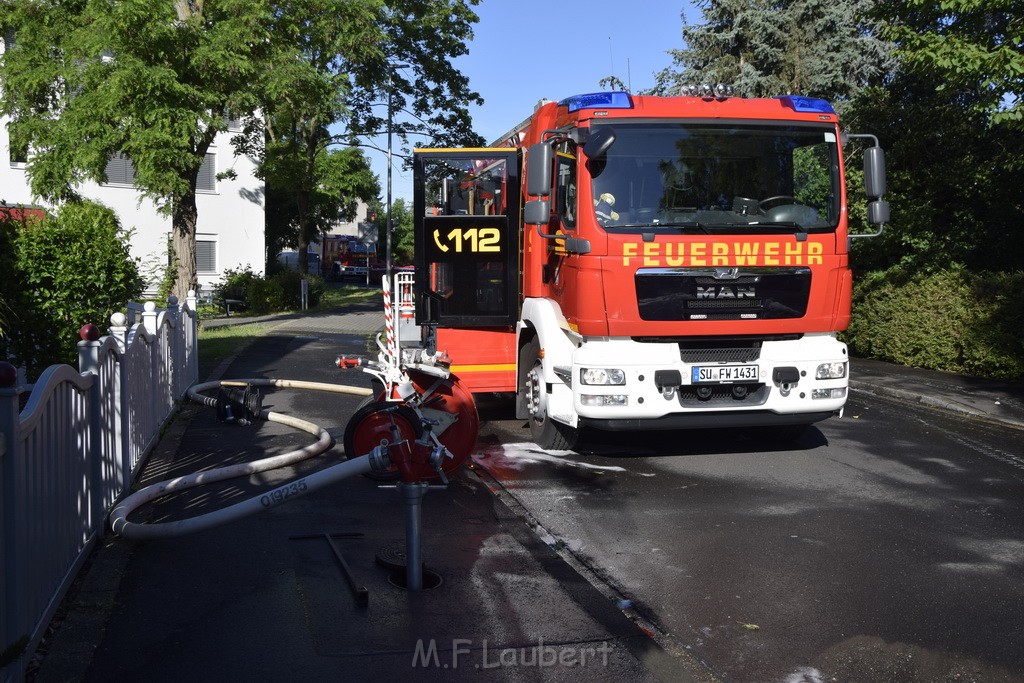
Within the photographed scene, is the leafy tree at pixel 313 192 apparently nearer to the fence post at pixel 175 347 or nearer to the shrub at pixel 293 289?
the shrub at pixel 293 289

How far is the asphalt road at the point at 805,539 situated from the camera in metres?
4.57

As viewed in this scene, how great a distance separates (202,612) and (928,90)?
29.8 m

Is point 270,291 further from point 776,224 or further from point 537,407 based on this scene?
point 776,224

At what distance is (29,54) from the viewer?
67.8ft

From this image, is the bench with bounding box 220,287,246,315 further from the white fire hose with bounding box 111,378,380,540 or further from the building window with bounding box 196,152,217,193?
the white fire hose with bounding box 111,378,380,540

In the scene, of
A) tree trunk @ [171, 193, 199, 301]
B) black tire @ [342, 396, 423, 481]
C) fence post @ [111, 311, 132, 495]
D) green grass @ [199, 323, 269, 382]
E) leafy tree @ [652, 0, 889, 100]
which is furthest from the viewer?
leafy tree @ [652, 0, 889, 100]

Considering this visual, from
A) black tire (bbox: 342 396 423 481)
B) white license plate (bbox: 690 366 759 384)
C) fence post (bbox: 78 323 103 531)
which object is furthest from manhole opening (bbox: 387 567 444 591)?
white license plate (bbox: 690 366 759 384)

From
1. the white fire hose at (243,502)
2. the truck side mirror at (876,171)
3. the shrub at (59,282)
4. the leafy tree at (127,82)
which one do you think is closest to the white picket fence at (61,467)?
the white fire hose at (243,502)

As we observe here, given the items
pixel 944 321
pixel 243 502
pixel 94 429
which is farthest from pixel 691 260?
pixel 944 321

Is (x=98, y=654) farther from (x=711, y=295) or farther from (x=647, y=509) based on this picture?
(x=711, y=295)

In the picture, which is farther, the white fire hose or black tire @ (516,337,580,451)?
black tire @ (516,337,580,451)

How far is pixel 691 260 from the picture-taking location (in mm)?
8086

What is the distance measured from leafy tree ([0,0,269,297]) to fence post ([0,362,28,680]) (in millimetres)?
16878

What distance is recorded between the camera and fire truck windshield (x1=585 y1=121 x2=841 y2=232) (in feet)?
26.8
